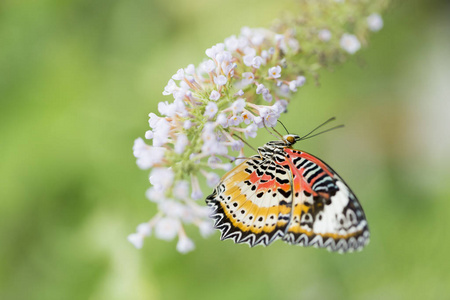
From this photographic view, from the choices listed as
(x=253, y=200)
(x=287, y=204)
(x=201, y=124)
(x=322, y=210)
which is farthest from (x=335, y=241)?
(x=201, y=124)

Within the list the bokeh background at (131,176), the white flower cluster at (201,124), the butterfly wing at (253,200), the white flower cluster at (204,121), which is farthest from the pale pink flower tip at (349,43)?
the bokeh background at (131,176)

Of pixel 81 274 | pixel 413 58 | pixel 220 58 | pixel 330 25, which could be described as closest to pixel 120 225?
pixel 81 274

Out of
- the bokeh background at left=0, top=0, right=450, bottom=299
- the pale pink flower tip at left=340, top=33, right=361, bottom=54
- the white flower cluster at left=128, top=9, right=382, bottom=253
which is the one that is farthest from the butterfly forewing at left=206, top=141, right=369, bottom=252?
the bokeh background at left=0, top=0, right=450, bottom=299

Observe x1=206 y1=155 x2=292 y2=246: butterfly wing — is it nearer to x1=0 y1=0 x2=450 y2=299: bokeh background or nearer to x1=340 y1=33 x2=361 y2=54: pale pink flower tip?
x1=340 y1=33 x2=361 y2=54: pale pink flower tip

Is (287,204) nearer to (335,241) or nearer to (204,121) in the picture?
(335,241)

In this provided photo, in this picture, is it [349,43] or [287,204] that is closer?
[287,204]

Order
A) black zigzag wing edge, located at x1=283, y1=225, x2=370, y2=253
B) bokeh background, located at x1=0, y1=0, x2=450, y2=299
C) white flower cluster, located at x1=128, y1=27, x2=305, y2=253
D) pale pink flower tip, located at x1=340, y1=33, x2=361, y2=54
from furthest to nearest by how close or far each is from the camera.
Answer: bokeh background, located at x1=0, y1=0, x2=450, y2=299, pale pink flower tip, located at x1=340, y1=33, x2=361, y2=54, black zigzag wing edge, located at x1=283, y1=225, x2=370, y2=253, white flower cluster, located at x1=128, y1=27, x2=305, y2=253

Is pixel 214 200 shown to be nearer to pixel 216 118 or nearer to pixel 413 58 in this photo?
pixel 216 118
